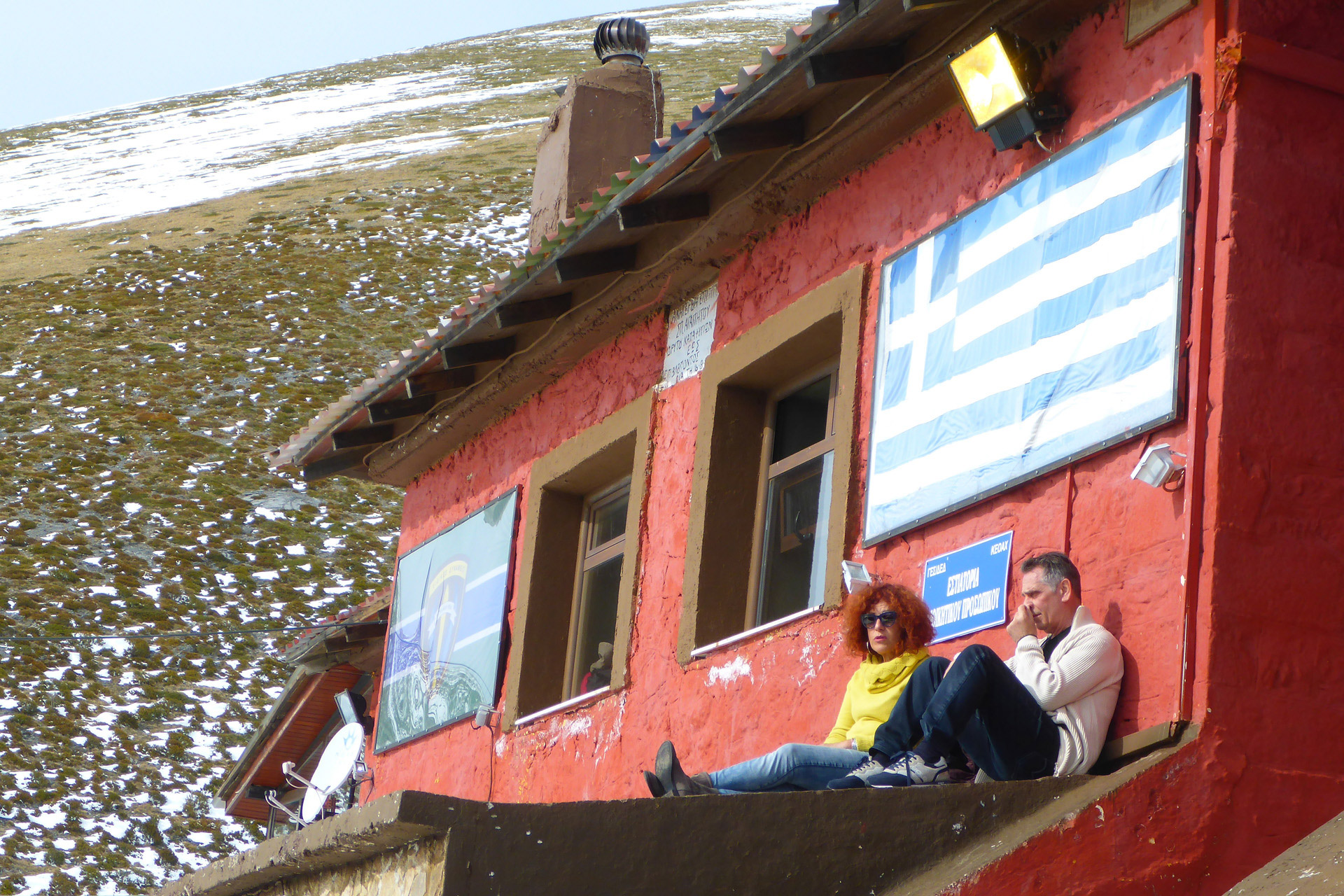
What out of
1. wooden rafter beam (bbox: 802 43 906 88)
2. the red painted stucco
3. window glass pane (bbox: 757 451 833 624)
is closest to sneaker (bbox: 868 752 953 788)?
the red painted stucco

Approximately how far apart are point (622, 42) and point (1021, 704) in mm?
8603

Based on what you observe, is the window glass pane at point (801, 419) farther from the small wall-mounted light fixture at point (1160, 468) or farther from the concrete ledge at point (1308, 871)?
the concrete ledge at point (1308, 871)

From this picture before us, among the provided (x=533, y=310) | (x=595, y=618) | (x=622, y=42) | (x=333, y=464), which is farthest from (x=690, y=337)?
(x=622, y=42)

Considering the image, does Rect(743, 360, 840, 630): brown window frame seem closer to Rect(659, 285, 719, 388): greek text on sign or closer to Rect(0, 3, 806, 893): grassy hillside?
Rect(659, 285, 719, 388): greek text on sign

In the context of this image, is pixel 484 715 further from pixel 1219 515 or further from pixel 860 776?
pixel 1219 515

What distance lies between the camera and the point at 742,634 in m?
7.26

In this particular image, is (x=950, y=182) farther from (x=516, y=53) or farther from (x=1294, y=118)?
(x=516, y=53)

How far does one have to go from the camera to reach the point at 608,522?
951 cm

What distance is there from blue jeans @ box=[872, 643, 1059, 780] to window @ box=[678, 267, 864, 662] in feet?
7.13

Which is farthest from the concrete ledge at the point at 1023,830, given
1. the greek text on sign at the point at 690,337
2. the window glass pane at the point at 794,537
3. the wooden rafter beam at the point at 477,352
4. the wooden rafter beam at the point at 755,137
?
the wooden rafter beam at the point at 477,352

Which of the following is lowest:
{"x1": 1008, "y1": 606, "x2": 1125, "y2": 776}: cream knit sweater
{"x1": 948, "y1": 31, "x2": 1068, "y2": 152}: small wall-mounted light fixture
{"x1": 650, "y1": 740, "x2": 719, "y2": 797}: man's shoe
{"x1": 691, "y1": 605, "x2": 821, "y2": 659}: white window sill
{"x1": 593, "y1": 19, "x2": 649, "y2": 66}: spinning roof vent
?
{"x1": 650, "y1": 740, "x2": 719, "y2": 797}: man's shoe

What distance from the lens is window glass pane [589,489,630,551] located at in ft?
30.8

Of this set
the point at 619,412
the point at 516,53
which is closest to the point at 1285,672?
the point at 619,412

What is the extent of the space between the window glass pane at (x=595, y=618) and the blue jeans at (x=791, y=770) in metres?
3.98
